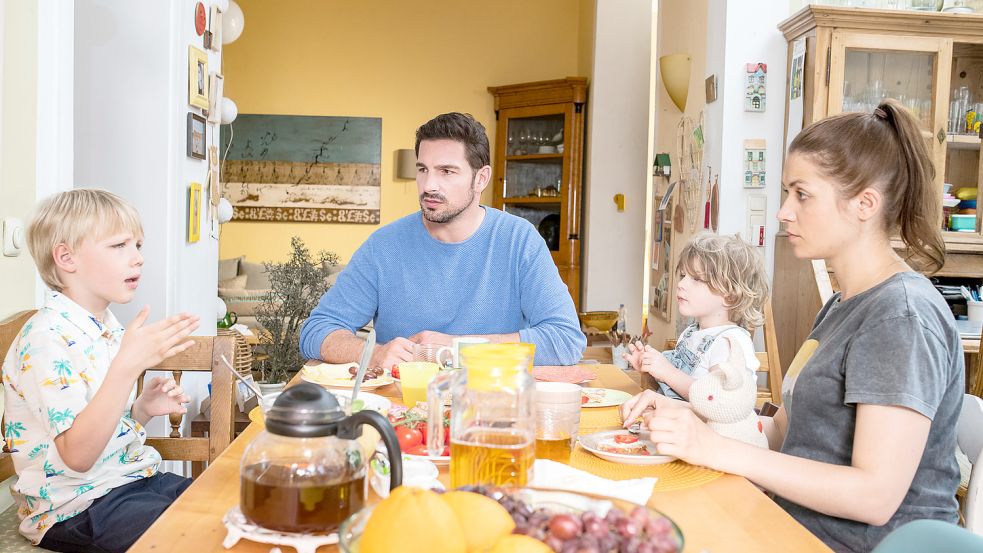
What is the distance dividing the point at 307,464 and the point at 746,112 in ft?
10.5

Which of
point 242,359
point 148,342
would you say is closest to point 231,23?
point 242,359

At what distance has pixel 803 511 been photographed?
1.30 meters

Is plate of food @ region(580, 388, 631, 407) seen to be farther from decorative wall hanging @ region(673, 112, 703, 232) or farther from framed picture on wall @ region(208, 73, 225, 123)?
decorative wall hanging @ region(673, 112, 703, 232)

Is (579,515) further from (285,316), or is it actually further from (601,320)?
(601,320)

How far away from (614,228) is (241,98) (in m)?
3.66

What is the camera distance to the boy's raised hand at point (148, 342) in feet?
4.03

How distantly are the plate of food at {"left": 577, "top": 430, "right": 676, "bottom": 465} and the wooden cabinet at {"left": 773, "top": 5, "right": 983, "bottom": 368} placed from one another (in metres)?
2.19

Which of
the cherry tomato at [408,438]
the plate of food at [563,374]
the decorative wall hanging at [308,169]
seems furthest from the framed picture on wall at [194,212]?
the decorative wall hanging at [308,169]

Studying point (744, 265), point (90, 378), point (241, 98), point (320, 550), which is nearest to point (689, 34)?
point (744, 265)

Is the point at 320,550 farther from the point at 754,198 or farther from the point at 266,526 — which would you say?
the point at 754,198

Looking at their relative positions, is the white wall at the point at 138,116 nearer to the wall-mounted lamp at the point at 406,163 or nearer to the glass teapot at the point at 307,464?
the glass teapot at the point at 307,464

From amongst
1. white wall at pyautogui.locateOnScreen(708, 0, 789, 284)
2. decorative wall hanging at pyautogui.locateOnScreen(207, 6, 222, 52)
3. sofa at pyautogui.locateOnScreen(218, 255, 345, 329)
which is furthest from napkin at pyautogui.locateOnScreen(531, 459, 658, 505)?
sofa at pyautogui.locateOnScreen(218, 255, 345, 329)

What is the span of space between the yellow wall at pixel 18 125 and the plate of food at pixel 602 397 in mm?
1422

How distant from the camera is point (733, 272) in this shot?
2012 millimetres
